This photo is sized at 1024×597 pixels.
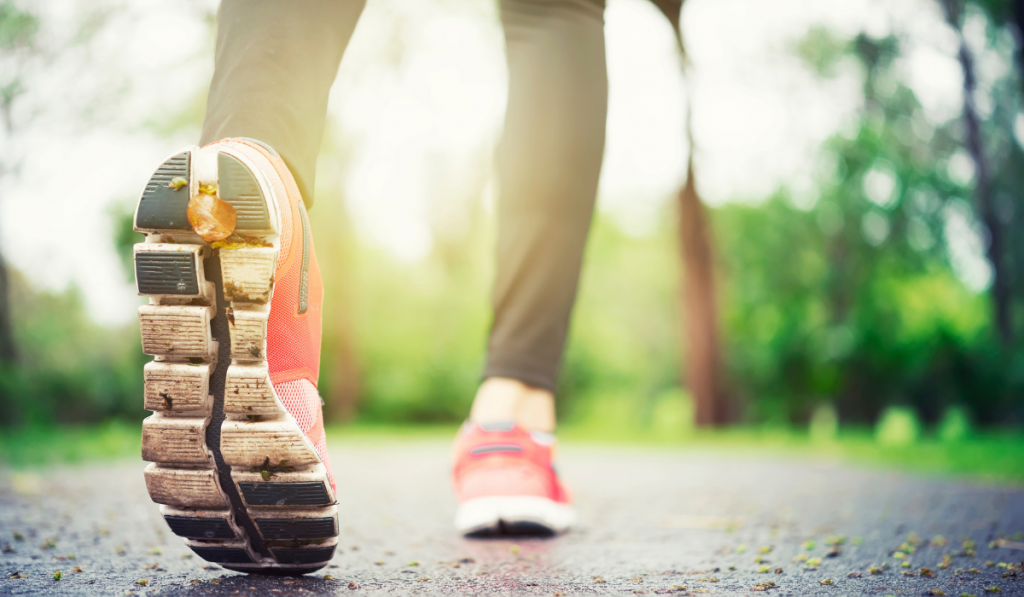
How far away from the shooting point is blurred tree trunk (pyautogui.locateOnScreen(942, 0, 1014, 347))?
9531mm

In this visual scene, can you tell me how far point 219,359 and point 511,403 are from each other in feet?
2.41

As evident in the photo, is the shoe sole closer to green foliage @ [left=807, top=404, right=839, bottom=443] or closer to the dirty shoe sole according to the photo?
the dirty shoe sole

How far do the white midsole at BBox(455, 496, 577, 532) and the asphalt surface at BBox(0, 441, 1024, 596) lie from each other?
4 centimetres

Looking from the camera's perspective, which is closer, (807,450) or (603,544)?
(603,544)

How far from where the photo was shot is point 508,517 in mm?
1482

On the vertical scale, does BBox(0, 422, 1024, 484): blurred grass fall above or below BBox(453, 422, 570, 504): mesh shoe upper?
below

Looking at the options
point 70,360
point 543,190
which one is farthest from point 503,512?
point 70,360

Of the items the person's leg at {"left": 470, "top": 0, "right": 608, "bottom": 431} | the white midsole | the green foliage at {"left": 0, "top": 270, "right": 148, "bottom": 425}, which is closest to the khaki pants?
the person's leg at {"left": 470, "top": 0, "right": 608, "bottom": 431}

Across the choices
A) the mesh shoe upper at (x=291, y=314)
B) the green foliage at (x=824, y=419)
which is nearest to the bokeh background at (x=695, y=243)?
the green foliage at (x=824, y=419)

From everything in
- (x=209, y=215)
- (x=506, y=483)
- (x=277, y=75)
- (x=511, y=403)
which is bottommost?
(x=506, y=483)

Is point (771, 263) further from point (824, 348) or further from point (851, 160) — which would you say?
point (824, 348)

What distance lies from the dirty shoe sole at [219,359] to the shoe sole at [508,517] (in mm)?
574

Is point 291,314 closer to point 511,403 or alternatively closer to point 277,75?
point 277,75

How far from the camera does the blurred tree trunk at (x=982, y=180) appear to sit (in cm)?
953
